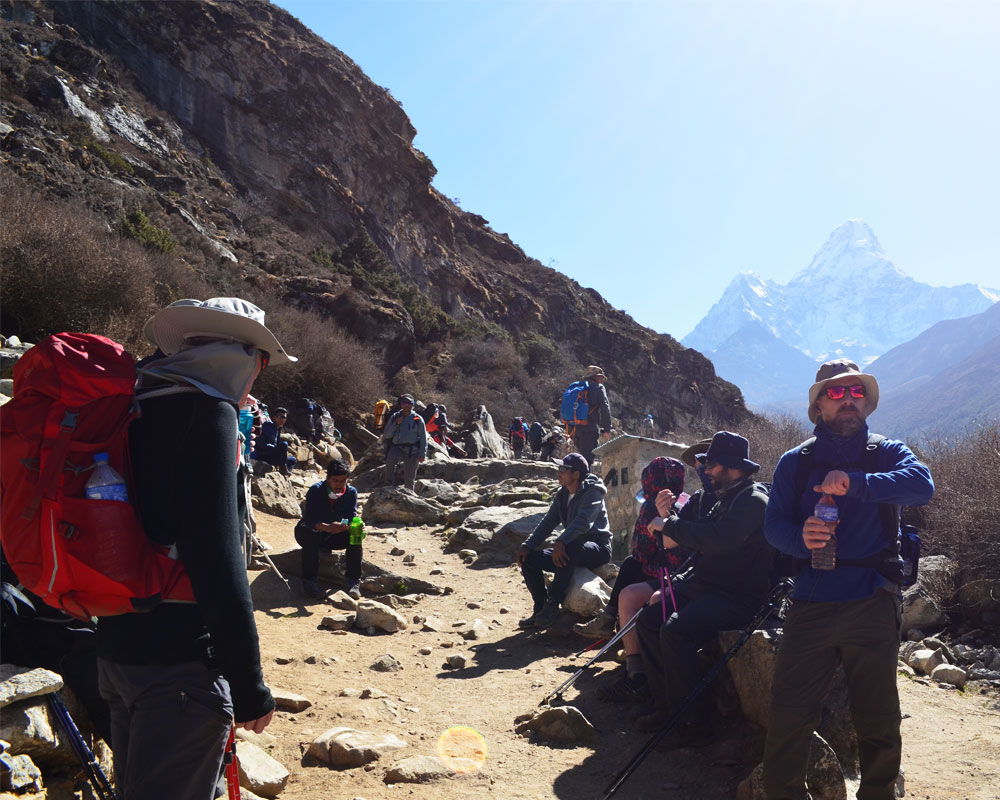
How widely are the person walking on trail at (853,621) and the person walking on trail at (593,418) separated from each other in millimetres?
7897

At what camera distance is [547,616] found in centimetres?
626

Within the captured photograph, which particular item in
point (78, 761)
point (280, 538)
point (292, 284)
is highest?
point (292, 284)

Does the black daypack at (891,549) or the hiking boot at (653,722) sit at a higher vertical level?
the black daypack at (891,549)

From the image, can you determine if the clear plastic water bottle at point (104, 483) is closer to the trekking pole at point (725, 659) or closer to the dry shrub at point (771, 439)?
the trekking pole at point (725, 659)

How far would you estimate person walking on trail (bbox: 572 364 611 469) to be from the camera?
435 inches

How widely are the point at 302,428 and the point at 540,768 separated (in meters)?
16.7

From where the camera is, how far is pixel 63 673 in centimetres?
303

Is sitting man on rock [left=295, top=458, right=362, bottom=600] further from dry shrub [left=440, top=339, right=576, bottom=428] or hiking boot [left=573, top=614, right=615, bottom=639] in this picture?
dry shrub [left=440, top=339, right=576, bottom=428]

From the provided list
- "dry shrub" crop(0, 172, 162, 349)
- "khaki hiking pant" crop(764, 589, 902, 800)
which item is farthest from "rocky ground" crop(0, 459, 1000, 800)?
"dry shrub" crop(0, 172, 162, 349)

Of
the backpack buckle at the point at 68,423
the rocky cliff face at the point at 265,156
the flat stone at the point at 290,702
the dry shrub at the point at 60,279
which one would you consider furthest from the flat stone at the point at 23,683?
the rocky cliff face at the point at 265,156

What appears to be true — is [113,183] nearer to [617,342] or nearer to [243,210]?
[243,210]

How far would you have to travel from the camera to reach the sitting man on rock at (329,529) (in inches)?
283

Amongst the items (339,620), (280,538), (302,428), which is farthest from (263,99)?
(339,620)

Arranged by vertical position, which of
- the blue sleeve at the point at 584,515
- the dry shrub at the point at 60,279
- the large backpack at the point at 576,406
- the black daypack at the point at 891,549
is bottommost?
the blue sleeve at the point at 584,515
